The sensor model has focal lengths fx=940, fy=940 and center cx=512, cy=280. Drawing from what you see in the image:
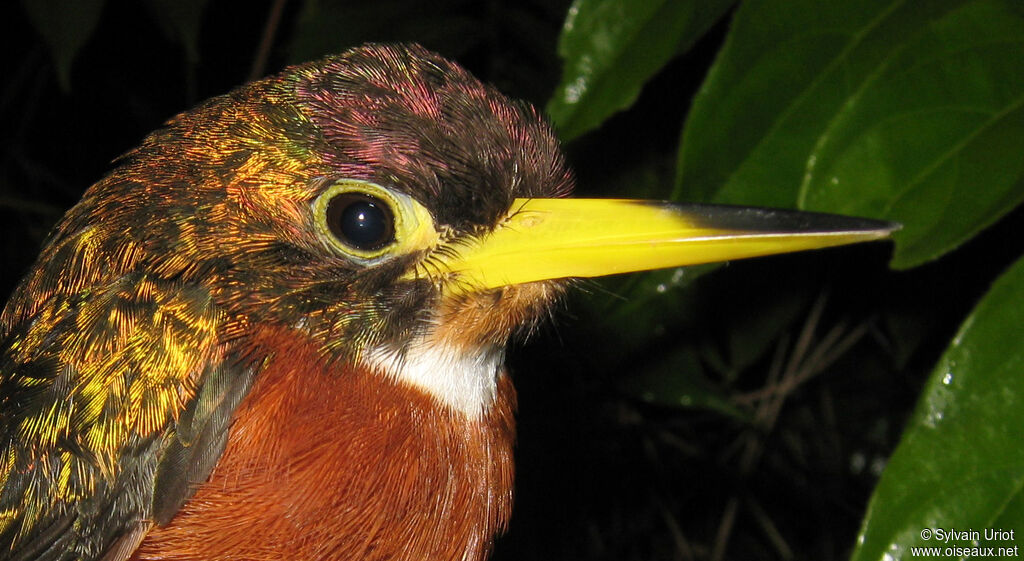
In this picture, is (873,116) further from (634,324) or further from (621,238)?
(634,324)

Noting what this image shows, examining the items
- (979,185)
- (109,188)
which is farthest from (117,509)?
(979,185)

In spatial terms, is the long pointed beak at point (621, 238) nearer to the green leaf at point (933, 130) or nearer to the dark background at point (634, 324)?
the green leaf at point (933, 130)

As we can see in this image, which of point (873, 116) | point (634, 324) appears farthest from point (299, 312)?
point (634, 324)

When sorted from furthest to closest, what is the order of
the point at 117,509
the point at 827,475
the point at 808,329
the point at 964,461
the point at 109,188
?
the point at 827,475, the point at 808,329, the point at 109,188, the point at 117,509, the point at 964,461

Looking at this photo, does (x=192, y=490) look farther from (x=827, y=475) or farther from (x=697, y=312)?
(x=827, y=475)

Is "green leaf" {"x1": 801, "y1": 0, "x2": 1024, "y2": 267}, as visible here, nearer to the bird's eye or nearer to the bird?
the bird

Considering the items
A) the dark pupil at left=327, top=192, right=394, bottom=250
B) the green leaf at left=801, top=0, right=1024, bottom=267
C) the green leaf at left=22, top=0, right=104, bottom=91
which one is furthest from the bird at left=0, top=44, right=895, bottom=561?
the green leaf at left=22, top=0, right=104, bottom=91
